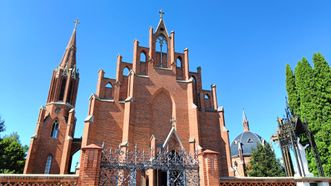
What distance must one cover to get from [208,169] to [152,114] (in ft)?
36.4

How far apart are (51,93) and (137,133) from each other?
16836 millimetres

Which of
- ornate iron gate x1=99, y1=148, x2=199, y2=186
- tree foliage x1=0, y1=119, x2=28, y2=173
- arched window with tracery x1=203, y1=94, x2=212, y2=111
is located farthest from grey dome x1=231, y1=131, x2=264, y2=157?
ornate iron gate x1=99, y1=148, x2=199, y2=186

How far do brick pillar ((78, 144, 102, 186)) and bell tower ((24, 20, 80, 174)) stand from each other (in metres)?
18.1

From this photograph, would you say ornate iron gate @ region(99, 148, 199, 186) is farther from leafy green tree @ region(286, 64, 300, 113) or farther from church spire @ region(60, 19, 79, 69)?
church spire @ region(60, 19, 79, 69)

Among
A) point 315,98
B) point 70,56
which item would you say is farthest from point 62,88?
point 315,98

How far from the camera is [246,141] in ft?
145

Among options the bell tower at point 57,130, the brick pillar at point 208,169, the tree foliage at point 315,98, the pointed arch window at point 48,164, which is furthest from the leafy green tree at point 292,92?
the pointed arch window at point 48,164

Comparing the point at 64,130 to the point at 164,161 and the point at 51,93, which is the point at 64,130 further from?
the point at 164,161

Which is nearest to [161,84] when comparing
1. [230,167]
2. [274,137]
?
[230,167]

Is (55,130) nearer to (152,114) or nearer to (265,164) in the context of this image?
(152,114)

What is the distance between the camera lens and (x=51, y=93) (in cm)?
2825

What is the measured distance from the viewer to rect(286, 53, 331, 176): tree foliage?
13.6 metres

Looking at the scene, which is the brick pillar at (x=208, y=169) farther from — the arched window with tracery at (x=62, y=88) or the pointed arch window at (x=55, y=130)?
the arched window with tracery at (x=62, y=88)

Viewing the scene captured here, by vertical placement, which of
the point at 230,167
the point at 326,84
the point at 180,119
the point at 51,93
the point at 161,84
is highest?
the point at 51,93
